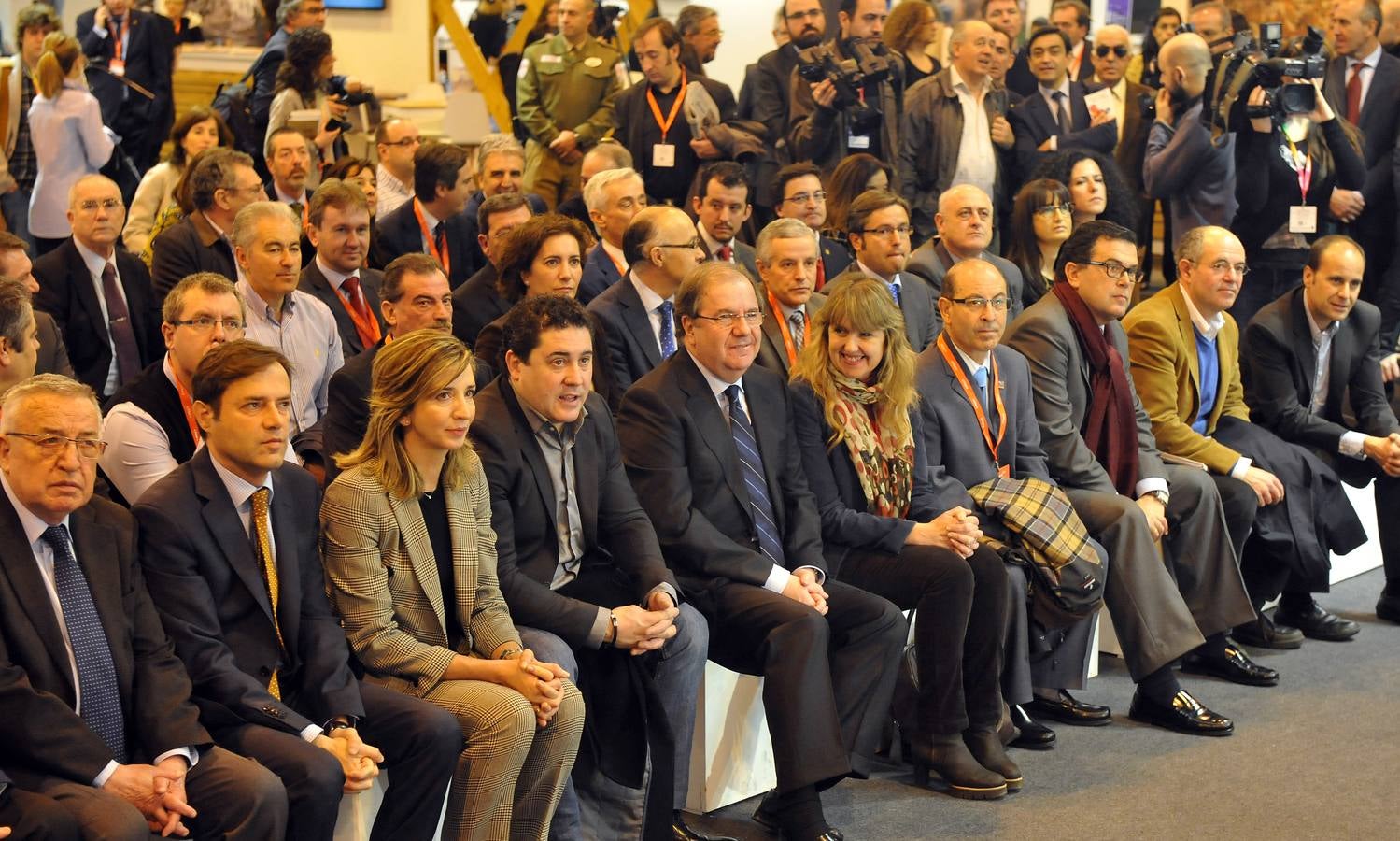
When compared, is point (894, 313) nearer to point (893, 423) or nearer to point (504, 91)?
point (893, 423)

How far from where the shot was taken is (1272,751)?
4.48 m

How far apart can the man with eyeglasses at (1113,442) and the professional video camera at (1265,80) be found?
1.85 meters

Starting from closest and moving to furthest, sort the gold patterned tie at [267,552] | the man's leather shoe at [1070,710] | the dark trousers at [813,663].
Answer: the gold patterned tie at [267,552] < the dark trousers at [813,663] < the man's leather shoe at [1070,710]

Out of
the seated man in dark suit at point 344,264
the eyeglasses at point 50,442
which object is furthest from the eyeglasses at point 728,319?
the eyeglasses at point 50,442

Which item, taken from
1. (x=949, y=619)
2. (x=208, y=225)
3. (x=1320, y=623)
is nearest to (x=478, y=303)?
(x=208, y=225)

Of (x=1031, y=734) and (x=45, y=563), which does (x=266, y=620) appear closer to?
(x=45, y=563)

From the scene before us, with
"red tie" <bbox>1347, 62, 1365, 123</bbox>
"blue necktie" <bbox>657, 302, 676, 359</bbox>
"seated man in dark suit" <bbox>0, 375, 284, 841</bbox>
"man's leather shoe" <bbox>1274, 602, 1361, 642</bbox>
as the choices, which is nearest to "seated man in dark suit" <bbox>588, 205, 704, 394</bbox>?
"blue necktie" <bbox>657, 302, 676, 359</bbox>

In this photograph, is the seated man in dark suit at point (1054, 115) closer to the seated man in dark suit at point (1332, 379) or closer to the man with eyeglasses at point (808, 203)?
the man with eyeglasses at point (808, 203)

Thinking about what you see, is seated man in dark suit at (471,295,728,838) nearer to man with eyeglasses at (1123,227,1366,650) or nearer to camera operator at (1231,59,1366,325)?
man with eyeglasses at (1123,227,1366,650)

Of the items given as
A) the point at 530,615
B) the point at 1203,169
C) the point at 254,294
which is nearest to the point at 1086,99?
the point at 1203,169

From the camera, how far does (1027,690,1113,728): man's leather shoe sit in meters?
4.70

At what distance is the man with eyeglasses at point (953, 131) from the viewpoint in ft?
23.4

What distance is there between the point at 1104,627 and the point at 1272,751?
0.86 m

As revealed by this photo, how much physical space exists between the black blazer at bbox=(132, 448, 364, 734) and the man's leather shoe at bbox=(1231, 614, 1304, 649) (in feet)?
10.7
